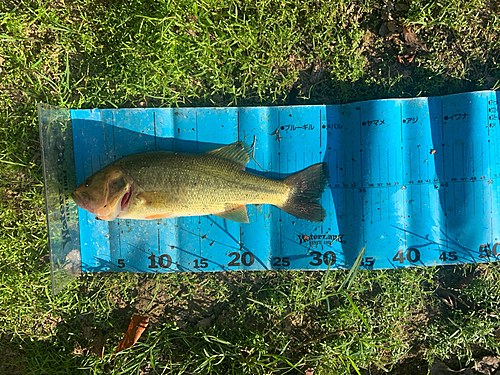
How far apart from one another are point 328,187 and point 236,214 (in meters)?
1.02

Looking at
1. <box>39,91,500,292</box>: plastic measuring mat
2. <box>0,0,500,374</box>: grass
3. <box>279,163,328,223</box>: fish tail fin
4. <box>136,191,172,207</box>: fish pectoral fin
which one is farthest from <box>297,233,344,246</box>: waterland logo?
<box>136,191,172,207</box>: fish pectoral fin

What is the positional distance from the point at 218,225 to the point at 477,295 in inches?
115

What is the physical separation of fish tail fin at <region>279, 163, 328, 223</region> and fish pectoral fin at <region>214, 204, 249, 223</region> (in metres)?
0.39

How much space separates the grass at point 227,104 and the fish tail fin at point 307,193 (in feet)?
2.27

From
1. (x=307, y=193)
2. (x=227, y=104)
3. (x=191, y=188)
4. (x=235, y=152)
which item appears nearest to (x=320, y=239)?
(x=307, y=193)

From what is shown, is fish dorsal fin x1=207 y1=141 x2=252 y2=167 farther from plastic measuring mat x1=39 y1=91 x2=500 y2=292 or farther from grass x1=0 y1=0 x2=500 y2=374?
grass x1=0 y1=0 x2=500 y2=374

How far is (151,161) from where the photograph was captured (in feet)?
9.25

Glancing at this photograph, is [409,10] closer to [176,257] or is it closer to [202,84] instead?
[202,84]

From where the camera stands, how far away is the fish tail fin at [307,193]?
3027 mm

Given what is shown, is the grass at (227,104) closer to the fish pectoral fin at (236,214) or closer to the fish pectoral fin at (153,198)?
the fish pectoral fin at (236,214)

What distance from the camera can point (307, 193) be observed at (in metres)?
3.06

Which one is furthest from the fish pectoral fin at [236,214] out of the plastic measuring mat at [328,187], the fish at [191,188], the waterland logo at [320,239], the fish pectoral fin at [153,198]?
the waterland logo at [320,239]

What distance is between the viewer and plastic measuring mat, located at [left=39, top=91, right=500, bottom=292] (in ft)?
10.0

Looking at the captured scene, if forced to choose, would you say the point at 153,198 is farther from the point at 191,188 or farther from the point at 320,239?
the point at 320,239
